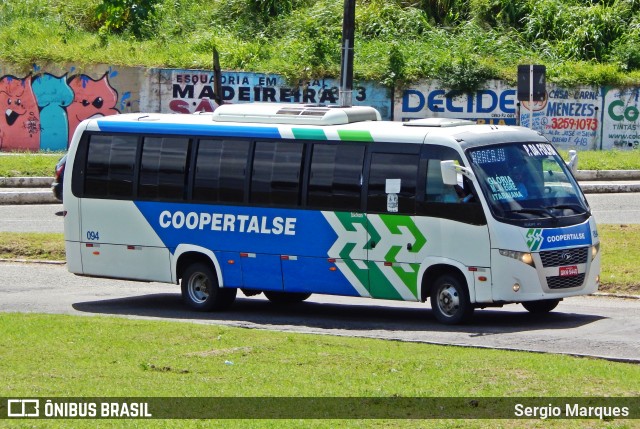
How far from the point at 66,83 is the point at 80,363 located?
30139mm

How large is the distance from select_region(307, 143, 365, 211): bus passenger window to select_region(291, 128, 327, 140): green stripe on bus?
0.35 feet

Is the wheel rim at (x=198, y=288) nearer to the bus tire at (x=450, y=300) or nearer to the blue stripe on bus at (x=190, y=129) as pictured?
the blue stripe on bus at (x=190, y=129)

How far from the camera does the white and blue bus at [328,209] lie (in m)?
13.6

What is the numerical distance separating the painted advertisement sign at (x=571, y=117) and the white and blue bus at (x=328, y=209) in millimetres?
22159

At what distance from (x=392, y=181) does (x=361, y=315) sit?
1962 millimetres

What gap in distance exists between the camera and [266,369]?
10445mm

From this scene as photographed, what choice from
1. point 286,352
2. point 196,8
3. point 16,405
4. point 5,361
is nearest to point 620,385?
point 286,352

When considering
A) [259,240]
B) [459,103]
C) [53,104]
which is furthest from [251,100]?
[259,240]

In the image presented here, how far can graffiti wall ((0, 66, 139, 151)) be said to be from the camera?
129ft

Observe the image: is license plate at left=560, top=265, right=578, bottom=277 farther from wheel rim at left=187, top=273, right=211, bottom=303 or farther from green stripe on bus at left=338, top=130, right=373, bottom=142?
wheel rim at left=187, top=273, right=211, bottom=303

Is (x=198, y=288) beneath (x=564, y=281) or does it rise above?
beneath

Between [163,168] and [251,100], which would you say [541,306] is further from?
[251,100]

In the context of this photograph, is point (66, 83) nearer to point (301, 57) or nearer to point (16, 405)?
point (301, 57)

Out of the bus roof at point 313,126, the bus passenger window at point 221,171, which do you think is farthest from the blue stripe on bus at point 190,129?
the bus passenger window at point 221,171
